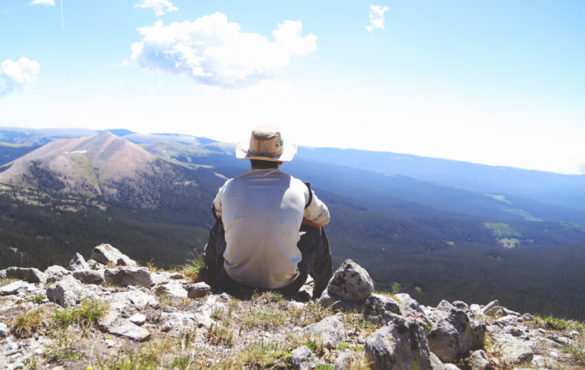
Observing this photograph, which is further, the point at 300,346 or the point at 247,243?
the point at 247,243

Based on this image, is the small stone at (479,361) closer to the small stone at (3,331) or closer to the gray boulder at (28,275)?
the small stone at (3,331)

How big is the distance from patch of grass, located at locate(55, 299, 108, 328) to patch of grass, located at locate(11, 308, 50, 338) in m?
0.15

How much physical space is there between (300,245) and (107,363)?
399 centimetres

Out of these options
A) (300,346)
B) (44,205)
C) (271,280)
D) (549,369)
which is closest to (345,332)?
(300,346)

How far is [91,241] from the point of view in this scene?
415 feet

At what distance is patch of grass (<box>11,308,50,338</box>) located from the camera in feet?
11.6

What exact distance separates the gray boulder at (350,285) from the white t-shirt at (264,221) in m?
1.08

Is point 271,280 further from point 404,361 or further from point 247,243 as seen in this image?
point 404,361

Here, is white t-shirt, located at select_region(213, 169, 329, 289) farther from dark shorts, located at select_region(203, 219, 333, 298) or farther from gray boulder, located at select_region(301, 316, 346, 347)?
gray boulder, located at select_region(301, 316, 346, 347)

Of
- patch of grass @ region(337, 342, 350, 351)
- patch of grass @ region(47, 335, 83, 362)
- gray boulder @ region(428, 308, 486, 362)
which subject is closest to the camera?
patch of grass @ region(47, 335, 83, 362)

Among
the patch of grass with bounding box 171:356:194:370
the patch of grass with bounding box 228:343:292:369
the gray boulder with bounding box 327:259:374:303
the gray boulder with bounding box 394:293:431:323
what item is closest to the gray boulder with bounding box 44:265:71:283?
the patch of grass with bounding box 171:356:194:370

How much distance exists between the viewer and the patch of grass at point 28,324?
11.6 feet

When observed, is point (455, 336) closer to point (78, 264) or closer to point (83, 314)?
point (83, 314)

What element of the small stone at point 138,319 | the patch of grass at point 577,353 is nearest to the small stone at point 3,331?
the small stone at point 138,319
